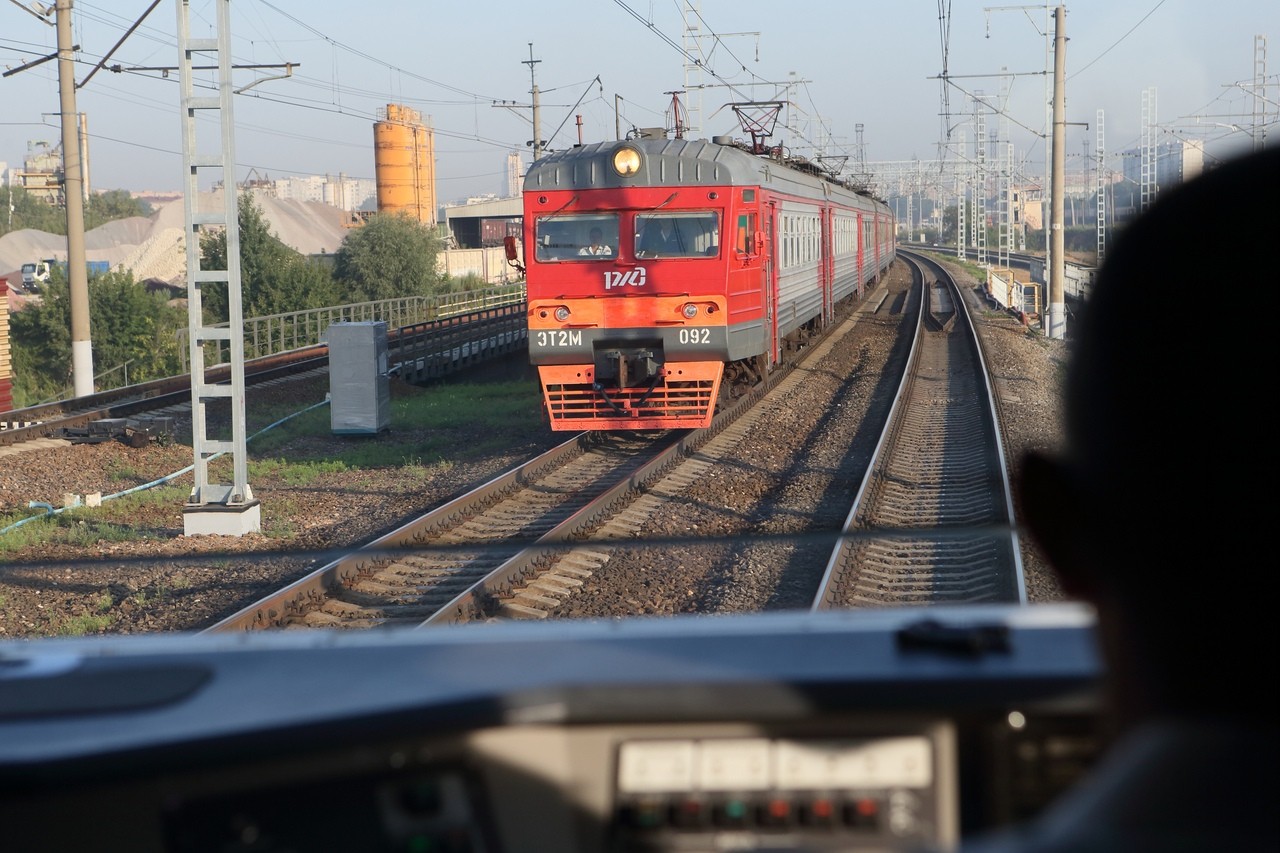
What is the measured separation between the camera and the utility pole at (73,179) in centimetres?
2194

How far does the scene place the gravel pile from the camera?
26.1 ft

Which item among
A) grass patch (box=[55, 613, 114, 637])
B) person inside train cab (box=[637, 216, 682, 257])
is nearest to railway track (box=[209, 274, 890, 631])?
grass patch (box=[55, 613, 114, 637])

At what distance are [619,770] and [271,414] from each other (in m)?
16.8

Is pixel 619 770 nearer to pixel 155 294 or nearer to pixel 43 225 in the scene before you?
pixel 155 294

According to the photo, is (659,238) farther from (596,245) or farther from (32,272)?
(32,272)

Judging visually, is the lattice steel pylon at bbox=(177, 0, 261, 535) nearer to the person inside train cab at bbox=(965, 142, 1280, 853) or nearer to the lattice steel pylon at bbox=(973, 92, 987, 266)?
the person inside train cab at bbox=(965, 142, 1280, 853)

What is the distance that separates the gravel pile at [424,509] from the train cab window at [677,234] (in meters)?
2.04

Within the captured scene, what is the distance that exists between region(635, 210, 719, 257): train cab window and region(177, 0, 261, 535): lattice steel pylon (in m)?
4.19

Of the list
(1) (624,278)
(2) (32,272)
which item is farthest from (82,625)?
(2) (32,272)

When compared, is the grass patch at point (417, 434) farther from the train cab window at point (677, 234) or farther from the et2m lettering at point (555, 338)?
the train cab window at point (677, 234)

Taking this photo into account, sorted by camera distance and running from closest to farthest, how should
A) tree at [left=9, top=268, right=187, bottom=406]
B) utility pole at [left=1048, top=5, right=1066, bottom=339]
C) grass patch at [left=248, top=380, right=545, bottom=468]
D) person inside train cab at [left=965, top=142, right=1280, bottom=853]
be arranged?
person inside train cab at [left=965, top=142, right=1280, bottom=853] < grass patch at [left=248, top=380, right=545, bottom=468] < utility pole at [left=1048, top=5, right=1066, bottom=339] < tree at [left=9, top=268, right=187, bottom=406]

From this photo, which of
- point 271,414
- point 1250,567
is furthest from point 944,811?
point 271,414

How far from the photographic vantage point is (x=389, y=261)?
52.3 m

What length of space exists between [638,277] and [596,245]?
0.53 m
